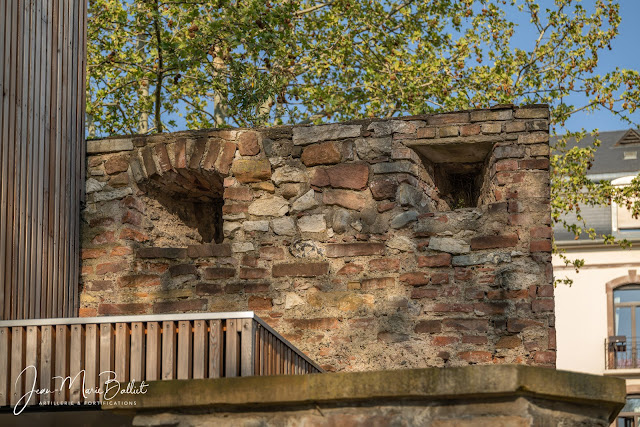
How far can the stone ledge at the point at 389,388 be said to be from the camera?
3.55 metres

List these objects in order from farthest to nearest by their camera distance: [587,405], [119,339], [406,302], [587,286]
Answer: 1. [587,286]
2. [406,302]
3. [119,339]
4. [587,405]

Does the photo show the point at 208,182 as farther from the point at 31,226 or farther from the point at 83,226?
the point at 31,226

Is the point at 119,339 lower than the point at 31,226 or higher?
lower

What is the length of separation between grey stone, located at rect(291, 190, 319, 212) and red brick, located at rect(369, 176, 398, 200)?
16.0 inches

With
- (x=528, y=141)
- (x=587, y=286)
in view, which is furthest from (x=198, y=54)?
(x=587, y=286)

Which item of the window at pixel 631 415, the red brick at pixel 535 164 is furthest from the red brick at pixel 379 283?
the window at pixel 631 415

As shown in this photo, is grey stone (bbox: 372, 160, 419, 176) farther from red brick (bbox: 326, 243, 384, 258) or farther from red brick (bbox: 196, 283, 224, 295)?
red brick (bbox: 196, 283, 224, 295)

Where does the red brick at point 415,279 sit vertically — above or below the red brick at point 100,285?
above

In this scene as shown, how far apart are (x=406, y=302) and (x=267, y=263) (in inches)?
39.2

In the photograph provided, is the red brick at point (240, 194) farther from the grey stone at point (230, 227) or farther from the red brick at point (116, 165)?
the red brick at point (116, 165)

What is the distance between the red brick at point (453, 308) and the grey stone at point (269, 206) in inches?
48.8

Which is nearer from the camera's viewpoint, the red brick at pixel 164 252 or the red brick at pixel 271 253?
the red brick at pixel 271 253

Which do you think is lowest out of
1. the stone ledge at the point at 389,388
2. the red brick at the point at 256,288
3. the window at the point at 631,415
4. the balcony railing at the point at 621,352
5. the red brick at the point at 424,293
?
the window at the point at 631,415

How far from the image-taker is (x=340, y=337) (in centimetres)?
711
